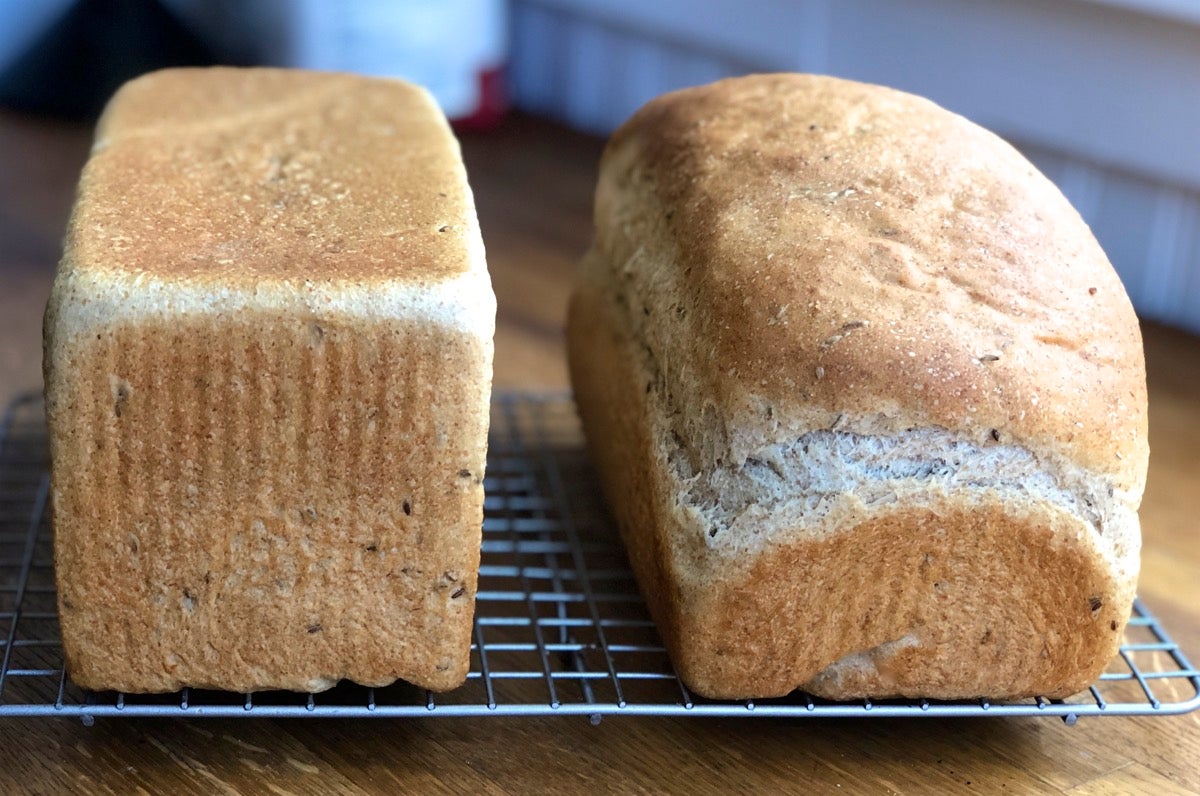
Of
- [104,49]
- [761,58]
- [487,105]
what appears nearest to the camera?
[761,58]

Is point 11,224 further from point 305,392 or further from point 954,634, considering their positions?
point 954,634

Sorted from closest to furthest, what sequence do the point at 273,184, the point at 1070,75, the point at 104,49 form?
the point at 273,184 → the point at 1070,75 → the point at 104,49

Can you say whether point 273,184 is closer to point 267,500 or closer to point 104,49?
point 267,500

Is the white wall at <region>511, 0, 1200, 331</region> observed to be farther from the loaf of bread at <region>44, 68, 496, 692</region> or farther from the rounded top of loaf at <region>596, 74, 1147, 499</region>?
the loaf of bread at <region>44, 68, 496, 692</region>

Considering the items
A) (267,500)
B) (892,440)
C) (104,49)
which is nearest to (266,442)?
(267,500)

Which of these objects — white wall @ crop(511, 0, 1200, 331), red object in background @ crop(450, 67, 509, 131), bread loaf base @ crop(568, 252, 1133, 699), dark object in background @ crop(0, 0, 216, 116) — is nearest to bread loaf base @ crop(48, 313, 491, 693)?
bread loaf base @ crop(568, 252, 1133, 699)

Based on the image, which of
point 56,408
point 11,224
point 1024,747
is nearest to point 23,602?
point 56,408

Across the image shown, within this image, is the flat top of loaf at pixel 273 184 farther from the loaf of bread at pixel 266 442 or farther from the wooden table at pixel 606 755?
the wooden table at pixel 606 755

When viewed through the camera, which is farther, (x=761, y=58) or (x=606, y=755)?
(x=761, y=58)

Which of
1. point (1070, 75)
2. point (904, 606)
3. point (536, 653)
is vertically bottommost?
point (536, 653)
